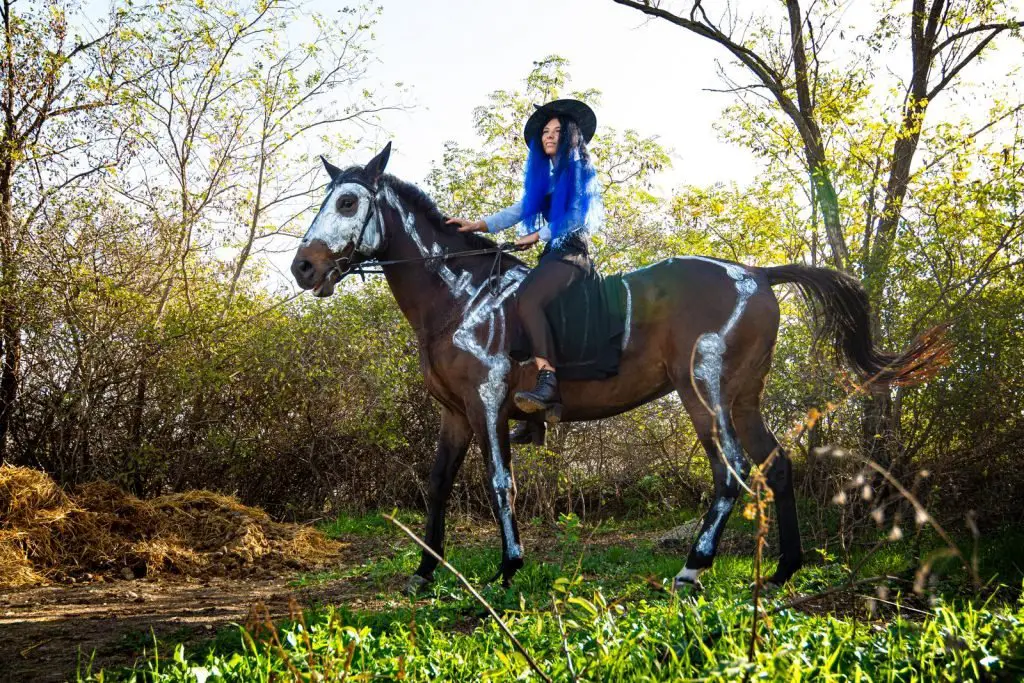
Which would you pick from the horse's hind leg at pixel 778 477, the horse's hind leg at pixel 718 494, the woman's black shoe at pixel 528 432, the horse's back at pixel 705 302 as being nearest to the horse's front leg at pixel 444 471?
the woman's black shoe at pixel 528 432

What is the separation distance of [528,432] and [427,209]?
5.95 ft

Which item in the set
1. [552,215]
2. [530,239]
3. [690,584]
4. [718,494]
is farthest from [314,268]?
[690,584]

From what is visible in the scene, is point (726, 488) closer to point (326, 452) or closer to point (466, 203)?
point (466, 203)

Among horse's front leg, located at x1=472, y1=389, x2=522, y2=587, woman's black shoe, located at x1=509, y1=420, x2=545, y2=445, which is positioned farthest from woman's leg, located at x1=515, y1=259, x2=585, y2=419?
woman's black shoe, located at x1=509, y1=420, x2=545, y2=445

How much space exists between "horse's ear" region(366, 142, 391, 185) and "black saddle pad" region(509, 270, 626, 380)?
1.54m

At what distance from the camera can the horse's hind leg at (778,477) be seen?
5.35 m

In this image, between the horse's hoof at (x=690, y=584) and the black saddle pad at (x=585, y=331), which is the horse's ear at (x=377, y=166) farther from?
the horse's hoof at (x=690, y=584)

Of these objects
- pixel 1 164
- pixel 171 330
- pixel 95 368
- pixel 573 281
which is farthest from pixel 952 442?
pixel 1 164

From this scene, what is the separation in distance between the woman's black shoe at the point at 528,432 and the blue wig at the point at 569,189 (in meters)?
1.33

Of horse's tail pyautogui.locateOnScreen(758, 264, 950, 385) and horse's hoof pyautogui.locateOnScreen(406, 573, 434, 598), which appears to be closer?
horse's hoof pyautogui.locateOnScreen(406, 573, 434, 598)

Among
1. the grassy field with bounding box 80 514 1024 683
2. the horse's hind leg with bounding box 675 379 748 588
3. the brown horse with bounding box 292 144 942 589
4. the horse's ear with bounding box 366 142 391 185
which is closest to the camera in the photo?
the grassy field with bounding box 80 514 1024 683

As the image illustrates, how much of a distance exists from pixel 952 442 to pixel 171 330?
8013 millimetres

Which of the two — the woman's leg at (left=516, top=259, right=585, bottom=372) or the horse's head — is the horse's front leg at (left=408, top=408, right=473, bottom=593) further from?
the horse's head

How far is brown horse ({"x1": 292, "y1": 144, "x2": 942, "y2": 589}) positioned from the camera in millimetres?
5395
